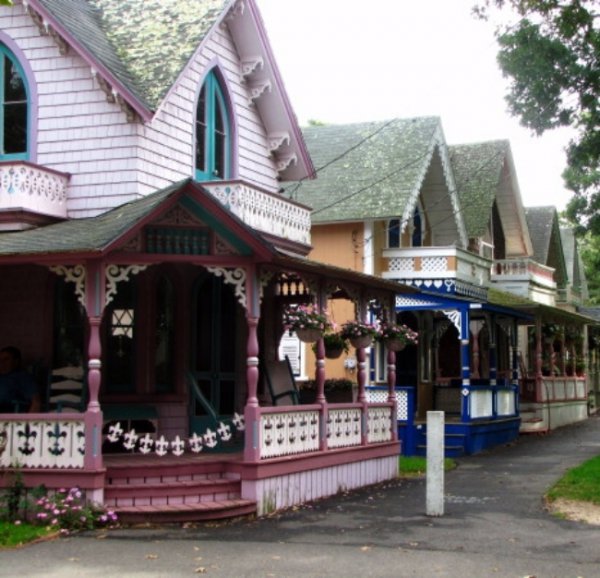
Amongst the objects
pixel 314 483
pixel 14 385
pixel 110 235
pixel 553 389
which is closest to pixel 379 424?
pixel 314 483

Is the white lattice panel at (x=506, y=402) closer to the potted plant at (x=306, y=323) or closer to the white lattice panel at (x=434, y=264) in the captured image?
the white lattice panel at (x=434, y=264)

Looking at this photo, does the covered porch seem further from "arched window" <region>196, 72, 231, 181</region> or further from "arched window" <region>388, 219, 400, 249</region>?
"arched window" <region>388, 219, 400, 249</region>

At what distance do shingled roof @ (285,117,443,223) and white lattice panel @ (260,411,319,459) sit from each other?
12.2 m

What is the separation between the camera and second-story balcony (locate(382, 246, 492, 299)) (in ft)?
89.5

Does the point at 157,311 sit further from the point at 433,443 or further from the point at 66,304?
the point at 433,443

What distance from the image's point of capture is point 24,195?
14.8 meters

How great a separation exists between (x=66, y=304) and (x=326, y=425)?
172 inches

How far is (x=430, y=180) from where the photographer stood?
3073 cm

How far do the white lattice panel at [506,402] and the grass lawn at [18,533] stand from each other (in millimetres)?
16293

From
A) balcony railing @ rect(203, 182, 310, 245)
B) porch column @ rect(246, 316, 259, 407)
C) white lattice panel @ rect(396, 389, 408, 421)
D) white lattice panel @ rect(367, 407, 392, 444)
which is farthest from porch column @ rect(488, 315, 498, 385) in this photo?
porch column @ rect(246, 316, 259, 407)

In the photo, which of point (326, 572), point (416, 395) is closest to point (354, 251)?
point (416, 395)

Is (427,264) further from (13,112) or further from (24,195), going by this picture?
(24,195)

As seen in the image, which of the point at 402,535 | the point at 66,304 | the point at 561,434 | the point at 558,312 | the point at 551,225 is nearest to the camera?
the point at 402,535

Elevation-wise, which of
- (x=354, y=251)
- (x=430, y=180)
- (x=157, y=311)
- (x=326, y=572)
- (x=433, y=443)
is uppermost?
(x=430, y=180)
